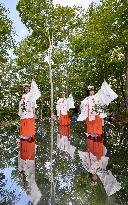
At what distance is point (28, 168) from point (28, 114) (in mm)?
7107

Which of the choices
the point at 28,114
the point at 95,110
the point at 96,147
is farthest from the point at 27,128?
the point at 96,147

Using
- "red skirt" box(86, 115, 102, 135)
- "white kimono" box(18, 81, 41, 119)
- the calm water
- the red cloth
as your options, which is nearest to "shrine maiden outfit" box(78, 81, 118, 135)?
"red skirt" box(86, 115, 102, 135)

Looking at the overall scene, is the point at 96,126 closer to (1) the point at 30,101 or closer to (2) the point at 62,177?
(1) the point at 30,101

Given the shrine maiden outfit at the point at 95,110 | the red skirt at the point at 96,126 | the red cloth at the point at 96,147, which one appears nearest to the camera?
the red cloth at the point at 96,147

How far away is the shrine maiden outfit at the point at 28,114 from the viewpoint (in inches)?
656

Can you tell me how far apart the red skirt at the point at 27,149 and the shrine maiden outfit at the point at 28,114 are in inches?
23.6

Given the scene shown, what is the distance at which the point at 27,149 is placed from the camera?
13.3 metres

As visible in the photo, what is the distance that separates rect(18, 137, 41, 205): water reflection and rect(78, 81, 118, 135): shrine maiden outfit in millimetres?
2547

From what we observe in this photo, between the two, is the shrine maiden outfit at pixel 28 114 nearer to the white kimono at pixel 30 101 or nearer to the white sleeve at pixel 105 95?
the white kimono at pixel 30 101

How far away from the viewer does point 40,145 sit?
14.5 meters

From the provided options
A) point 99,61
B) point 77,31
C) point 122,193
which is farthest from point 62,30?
point 122,193

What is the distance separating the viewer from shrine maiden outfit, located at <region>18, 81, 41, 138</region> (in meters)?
16.7

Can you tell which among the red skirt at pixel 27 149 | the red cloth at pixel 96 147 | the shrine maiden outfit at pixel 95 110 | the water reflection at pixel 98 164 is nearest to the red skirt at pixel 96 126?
the shrine maiden outfit at pixel 95 110

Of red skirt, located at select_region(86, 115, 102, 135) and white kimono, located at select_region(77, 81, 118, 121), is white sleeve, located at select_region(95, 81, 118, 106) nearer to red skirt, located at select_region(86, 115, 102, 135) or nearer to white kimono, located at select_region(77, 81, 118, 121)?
white kimono, located at select_region(77, 81, 118, 121)
